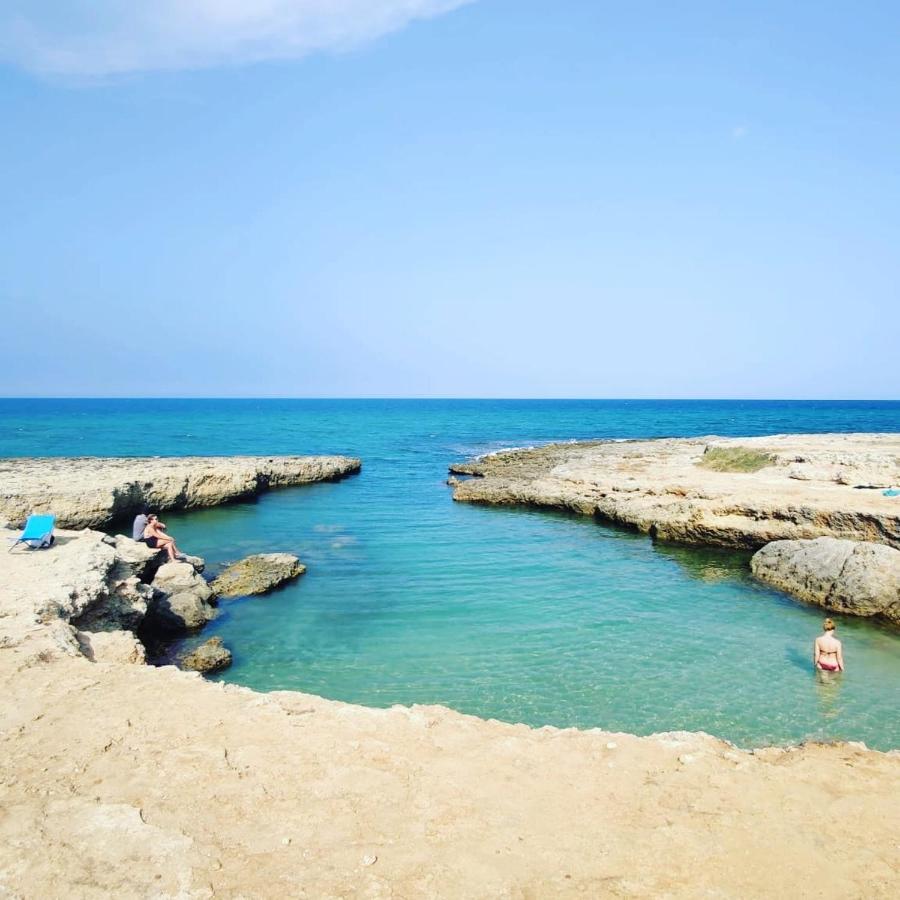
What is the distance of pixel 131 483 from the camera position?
83.2 ft

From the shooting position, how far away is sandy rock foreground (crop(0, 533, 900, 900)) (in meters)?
4.90

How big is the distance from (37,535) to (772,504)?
20.1 meters

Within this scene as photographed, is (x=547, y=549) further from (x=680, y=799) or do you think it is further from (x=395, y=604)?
(x=680, y=799)

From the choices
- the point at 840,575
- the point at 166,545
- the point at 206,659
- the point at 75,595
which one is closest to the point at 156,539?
the point at 166,545

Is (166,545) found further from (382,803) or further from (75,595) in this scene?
(382,803)

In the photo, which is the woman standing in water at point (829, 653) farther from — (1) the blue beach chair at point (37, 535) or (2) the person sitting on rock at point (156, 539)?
(1) the blue beach chair at point (37, 535)

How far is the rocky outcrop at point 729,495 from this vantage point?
18.8m

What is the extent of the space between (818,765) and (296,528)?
2024 centimetres

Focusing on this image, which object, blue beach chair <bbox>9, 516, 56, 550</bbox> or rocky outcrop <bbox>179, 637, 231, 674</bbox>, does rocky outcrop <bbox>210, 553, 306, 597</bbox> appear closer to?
rocky outcrop <bbox>179, 637, 231, 674</bbox>

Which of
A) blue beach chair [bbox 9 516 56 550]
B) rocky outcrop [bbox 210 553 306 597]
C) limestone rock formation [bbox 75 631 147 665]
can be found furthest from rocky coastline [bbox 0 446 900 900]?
rocky outcrop [bbox 210 553 306 597]

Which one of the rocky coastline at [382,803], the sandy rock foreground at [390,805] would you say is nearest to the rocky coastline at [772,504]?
the rocky coastline at [382,803]

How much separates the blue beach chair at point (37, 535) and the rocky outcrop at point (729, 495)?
18.1 meters

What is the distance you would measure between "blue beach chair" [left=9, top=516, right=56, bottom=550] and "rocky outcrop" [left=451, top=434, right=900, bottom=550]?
18077mm

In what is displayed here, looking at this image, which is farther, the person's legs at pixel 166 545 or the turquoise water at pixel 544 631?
the person's legs at pixel 166 545
